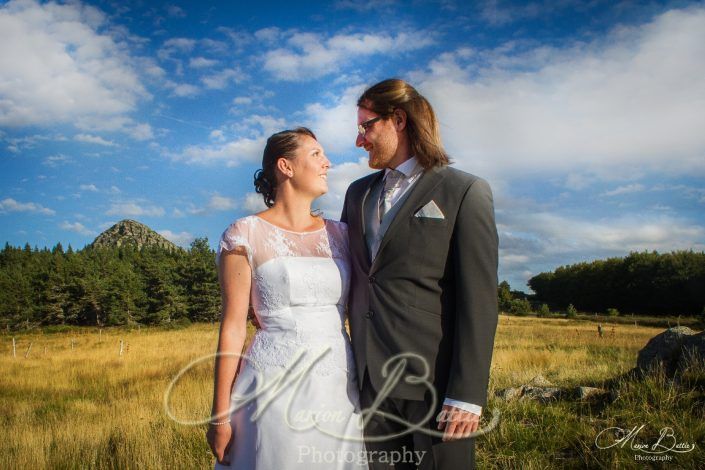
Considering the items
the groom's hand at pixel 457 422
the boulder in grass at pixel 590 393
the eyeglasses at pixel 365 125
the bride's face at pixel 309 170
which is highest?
the eyeglasses at pixel 365 125

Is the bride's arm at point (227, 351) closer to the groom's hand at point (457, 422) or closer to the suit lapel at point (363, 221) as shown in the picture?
the suit lapel at point (363, 221)

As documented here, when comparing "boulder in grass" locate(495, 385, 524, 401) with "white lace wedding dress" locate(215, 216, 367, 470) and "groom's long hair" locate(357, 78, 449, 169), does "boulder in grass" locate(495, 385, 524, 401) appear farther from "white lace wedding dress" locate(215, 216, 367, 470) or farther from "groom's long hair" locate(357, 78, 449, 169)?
"groom's long hair" locate(357, 78, 449, 169)

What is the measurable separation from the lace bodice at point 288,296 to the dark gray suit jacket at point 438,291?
24 cm

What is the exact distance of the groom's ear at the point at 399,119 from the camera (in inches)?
113

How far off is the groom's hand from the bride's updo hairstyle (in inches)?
68.6

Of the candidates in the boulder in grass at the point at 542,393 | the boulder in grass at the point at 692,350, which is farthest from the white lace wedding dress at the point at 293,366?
the boulder in grass at the point at 692,350

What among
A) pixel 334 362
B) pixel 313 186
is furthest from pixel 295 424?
pixel 313 186

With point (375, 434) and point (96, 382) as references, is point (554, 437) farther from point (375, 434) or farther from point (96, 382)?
point (96, 382)

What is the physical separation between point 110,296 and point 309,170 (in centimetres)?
6881

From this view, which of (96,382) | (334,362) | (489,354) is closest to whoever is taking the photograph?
(489,354)

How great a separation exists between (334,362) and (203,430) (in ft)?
16.4

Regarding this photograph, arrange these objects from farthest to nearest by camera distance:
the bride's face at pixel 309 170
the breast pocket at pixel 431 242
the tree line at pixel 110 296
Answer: the tree line at pixel 110 296 → the bride's face at pixel 309 170 → the breast pocket at pixel 431 242

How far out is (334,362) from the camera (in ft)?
8.74

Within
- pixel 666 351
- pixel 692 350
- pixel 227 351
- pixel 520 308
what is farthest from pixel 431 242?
pixel 520 308
